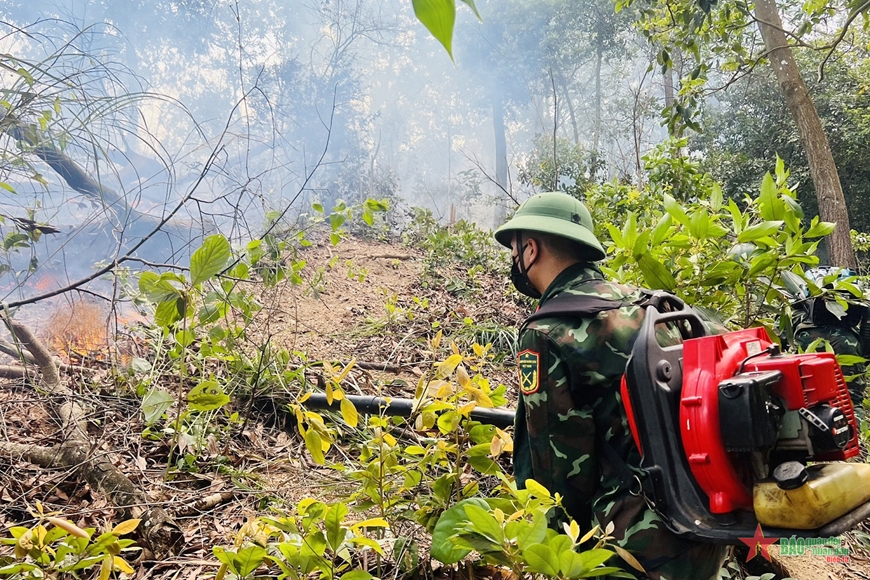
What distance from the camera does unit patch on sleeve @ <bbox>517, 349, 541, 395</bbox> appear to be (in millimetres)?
1549

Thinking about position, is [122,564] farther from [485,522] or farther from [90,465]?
[90,465]

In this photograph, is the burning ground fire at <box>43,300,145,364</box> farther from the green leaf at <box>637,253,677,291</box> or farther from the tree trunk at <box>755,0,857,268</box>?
the tree trunk at <box>755,0,857,268</box>

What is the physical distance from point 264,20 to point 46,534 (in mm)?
16332

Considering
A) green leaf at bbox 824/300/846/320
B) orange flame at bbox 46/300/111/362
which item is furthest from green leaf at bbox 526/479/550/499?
orange flame at bbox 46/300/111/362

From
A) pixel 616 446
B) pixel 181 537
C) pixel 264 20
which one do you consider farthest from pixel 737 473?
pixel 264 20

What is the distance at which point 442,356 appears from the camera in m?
4.11

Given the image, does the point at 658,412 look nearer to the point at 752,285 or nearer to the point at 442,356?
the point at 752,285

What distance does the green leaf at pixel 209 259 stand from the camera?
1479mm

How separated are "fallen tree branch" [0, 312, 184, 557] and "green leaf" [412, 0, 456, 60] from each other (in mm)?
1764

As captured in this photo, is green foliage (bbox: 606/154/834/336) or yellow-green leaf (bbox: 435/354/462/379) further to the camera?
green foliage (bbox: 606/154/834/336)

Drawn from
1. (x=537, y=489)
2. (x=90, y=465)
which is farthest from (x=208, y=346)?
(x=537, y=489)

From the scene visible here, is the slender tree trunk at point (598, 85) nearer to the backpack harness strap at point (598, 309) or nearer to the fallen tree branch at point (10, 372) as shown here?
the backpack harness strap at point (598, 309)

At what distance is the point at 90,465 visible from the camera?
1735 millimetres

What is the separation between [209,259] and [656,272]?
60.2 inches
